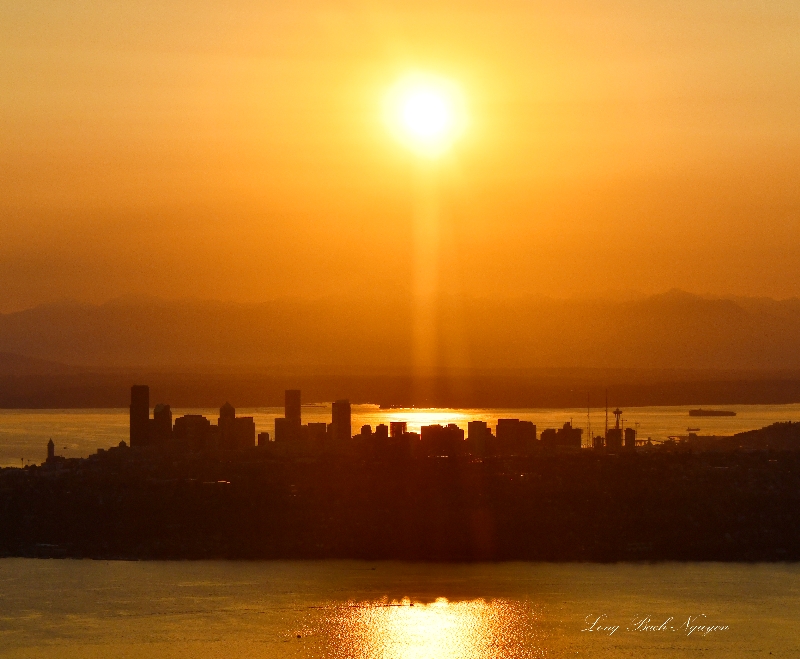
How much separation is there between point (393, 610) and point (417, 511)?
72.9 ft

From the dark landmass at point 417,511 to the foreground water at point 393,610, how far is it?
152 inches

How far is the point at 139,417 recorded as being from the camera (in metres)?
136

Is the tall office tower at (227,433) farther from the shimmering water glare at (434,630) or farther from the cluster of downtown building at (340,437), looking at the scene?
the shimmering water glare at (434,630)

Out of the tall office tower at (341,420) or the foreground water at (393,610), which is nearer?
the foreground water at (393,610)

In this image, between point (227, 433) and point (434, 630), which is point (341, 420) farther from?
point (434, 630)

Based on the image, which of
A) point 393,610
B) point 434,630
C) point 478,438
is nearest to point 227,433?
point 478,438

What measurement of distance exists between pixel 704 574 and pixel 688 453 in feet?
134

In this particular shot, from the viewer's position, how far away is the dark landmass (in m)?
68.8

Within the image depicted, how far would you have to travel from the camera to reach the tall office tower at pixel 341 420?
136 m

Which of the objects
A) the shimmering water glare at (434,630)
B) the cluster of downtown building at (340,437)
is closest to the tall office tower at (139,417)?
the cluster of downtown building at (340,437)

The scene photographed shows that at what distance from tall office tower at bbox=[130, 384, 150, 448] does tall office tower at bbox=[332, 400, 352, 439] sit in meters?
Result: 19.7

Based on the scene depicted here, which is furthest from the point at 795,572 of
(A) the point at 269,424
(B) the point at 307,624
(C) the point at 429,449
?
(A) the point at 269,424

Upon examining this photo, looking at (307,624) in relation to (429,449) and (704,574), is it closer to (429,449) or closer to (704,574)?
(704,574)

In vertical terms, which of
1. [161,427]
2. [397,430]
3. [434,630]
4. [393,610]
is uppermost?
[161,427]
